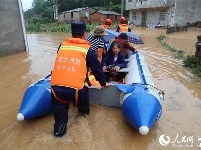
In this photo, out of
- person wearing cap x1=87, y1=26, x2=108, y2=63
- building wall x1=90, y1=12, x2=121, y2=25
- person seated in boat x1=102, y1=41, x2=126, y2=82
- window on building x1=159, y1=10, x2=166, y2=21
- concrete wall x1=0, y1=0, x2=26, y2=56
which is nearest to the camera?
person wearing cap x1=87, y1=26, x2=108, y2=63

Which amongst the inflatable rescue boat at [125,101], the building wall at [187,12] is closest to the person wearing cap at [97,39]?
the inflatable rescue boat at [125,101]

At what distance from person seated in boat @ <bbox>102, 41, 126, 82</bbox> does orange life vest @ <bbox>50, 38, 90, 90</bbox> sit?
5.91 feet

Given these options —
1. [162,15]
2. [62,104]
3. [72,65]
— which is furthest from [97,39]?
[162,15]

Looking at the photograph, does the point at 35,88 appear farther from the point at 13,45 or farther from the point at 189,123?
the point at 13,45

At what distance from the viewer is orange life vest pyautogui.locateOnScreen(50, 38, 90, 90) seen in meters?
2.86

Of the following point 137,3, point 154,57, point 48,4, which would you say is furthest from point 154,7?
point 48,4

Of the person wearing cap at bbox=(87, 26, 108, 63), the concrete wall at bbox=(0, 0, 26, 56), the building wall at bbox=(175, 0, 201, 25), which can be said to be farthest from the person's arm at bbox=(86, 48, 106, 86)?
the building wall at bbox=(175, 0, 201, 25)

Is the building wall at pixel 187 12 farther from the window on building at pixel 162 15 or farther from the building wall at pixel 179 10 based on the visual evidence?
the window on building at pixel 162 15

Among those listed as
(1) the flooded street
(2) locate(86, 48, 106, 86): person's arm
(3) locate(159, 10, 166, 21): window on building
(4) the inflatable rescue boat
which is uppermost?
(3) locate(159, 10, 166, 21): window on building

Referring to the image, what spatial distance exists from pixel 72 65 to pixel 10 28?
743cm

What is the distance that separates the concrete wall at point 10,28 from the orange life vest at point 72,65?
695cm

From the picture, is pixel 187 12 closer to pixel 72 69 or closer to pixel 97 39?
pixel 97 39

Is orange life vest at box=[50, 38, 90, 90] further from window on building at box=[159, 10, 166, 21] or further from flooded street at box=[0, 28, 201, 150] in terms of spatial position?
window on building at box=[159, 10, 166, 21]

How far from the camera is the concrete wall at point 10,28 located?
875cm
